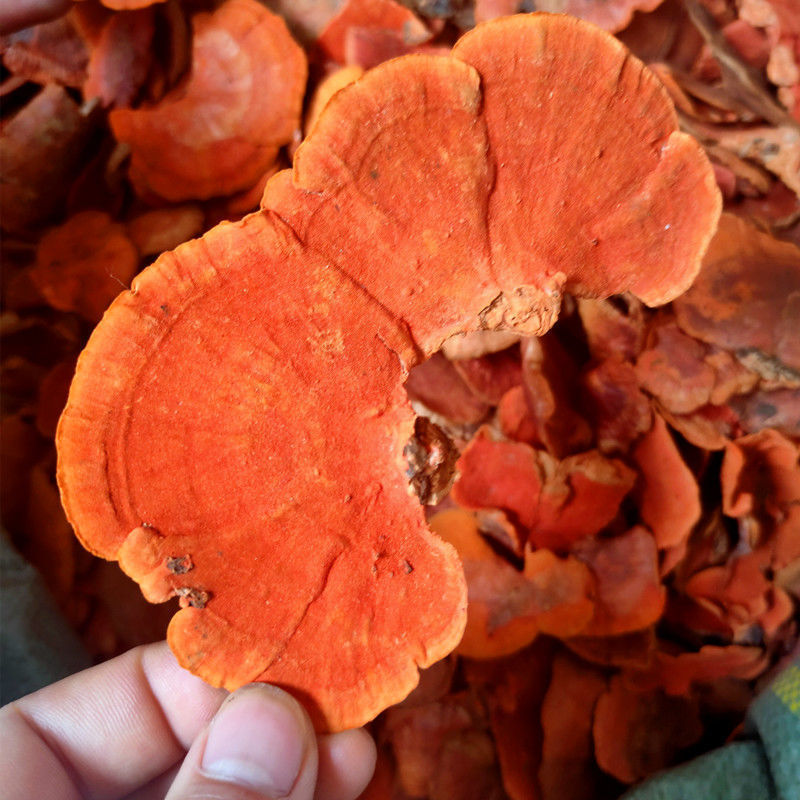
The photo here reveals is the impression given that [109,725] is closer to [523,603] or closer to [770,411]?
[523,603]

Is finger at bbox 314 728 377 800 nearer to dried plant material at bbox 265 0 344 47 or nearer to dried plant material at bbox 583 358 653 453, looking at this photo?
dried plant material at bbox 583 358 653 453

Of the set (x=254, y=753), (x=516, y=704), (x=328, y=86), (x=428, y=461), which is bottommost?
(x=516, y=704)

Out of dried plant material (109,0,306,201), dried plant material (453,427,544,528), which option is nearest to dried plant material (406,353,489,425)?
dried plant material (453,427,544,528)

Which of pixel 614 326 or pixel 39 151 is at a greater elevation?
pixel 39 151

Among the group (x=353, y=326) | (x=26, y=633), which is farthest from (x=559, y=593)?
(x=26, y=633)

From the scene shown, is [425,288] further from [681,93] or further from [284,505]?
[681,93]
